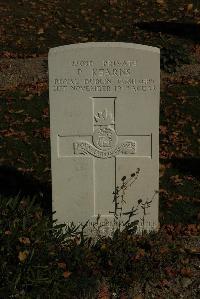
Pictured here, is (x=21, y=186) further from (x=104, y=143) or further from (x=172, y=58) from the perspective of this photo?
(x=172, y=58)

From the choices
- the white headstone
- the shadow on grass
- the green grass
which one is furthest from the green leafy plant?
the green grass

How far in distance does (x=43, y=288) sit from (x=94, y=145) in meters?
1.59

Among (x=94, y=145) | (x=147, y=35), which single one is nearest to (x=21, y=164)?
(x=94, y=145)

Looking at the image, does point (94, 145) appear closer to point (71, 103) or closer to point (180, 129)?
point (71, 103)

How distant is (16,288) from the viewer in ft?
15.7

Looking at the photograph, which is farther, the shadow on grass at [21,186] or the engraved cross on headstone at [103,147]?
the shadow on grass at [21,186]

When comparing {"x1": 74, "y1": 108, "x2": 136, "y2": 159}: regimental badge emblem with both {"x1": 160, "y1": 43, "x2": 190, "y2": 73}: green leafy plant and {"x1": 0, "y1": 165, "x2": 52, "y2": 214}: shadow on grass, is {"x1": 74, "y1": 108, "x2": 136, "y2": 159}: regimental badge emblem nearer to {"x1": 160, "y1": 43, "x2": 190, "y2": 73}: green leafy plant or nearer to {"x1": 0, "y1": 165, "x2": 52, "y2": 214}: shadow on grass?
{"x1": 0, "y1": 165, "x2": 52, "y2": 214}: shadow on grass

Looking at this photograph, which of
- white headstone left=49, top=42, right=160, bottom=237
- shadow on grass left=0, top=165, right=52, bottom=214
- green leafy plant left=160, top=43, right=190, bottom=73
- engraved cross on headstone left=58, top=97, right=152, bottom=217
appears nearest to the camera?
white headstone left=49, top=42, right=160, bottom=237

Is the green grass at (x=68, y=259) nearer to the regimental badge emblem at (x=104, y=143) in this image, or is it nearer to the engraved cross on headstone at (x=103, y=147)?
the engraved cross on headstone at (x=103, y=147)

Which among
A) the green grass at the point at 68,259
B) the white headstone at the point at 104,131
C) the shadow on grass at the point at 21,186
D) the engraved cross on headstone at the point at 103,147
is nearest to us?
the green grass at the point at 68,259

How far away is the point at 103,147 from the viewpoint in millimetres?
5910

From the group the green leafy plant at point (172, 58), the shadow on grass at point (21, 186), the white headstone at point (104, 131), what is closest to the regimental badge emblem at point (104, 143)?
the white headstone at point (104, 131)

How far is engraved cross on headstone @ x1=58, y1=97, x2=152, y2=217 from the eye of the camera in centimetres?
575

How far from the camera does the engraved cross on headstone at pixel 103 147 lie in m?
5.75
